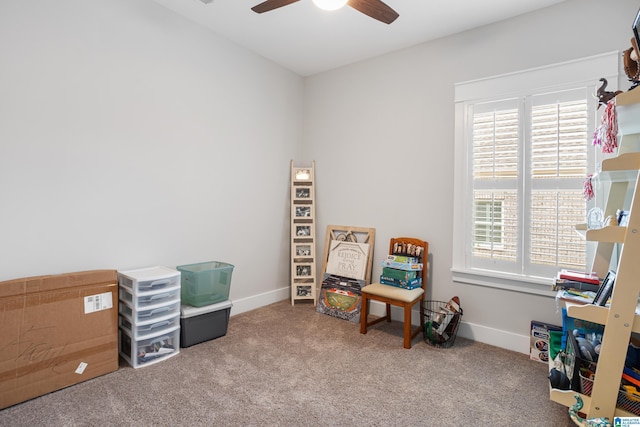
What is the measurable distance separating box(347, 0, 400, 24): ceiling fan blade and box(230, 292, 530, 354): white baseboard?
2495 mm

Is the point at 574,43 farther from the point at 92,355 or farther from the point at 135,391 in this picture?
the point at 92,355

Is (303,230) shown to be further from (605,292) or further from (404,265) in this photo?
(605,292)

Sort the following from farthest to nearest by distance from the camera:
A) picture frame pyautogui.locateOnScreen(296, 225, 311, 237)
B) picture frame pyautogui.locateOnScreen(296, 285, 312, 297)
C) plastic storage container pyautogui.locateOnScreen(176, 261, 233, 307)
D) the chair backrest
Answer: picture frame pyautogui.locateOnScreen(296, 225, 311, 237) < picture frame pyautogui.locateOnScreen(296, 285, 312, 297) < the chair backrest < plastic storage container pyautogui.locateOnScreen(176, 261, 233, 307)

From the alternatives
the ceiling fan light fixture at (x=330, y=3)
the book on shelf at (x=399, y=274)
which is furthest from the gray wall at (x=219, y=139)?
the ceiling fan light fixture at (x=330, y=3)

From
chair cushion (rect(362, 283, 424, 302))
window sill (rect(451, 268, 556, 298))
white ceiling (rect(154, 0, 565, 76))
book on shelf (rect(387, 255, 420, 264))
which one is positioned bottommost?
chair cushion (rect(362, 283, 424, 302))

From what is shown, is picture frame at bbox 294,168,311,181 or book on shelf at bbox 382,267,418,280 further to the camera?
picture frame at bbox 294,168,311,181

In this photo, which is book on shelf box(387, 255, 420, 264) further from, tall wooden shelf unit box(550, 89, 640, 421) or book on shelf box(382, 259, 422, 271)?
tall wooden shelf unit box(550, 89, 640, 421)

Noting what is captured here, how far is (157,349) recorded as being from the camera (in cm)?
241

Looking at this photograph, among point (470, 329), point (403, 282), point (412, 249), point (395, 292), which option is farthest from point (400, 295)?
point (470, 329)

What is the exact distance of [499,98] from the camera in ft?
9.02

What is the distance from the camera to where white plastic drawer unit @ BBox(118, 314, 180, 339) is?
2287mm

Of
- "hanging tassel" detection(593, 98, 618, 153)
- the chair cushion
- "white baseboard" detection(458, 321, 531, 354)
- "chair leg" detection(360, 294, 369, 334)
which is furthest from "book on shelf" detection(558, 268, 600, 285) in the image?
"chair leg" detection(360, 294, 369, 334)

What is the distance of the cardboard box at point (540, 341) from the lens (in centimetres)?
245

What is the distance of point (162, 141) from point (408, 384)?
2.64m
